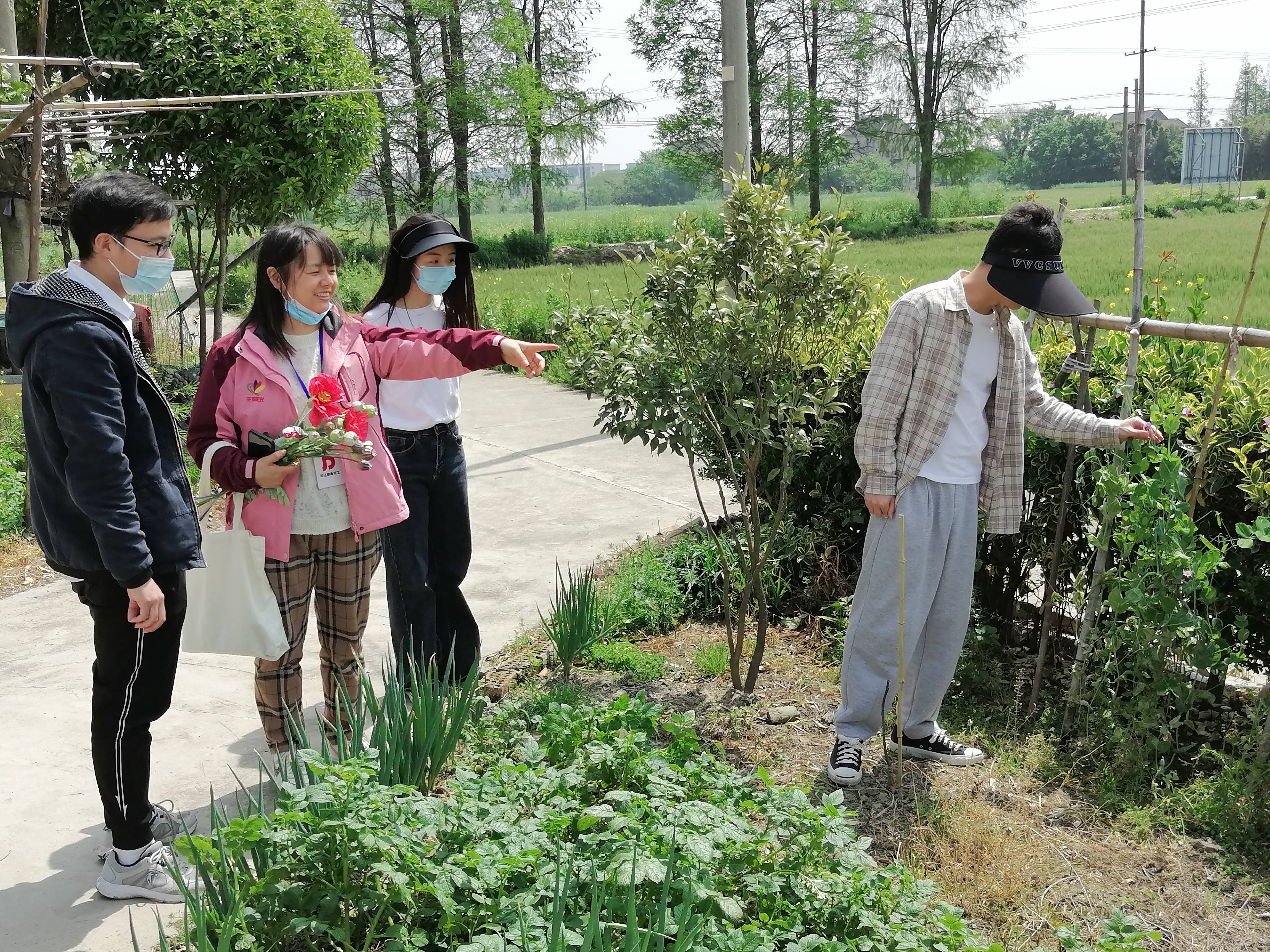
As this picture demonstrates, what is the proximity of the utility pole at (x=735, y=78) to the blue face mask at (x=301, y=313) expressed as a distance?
3.91 m

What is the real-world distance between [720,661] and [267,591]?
5.80ft

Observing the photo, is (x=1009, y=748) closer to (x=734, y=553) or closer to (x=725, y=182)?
(x=734, y=553)

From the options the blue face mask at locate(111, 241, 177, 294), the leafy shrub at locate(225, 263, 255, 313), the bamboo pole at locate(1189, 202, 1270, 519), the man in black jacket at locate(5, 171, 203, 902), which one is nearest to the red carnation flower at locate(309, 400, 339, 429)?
the man in black jacket at locate(5, 171, 203, 902)

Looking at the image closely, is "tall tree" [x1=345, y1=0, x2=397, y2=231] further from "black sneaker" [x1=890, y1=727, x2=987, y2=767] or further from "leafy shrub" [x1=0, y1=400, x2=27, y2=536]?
"black sneaker" [x1=890, y1=727, x2=987, y2=767]

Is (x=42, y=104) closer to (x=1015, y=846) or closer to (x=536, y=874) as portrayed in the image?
(x=536, y=874)

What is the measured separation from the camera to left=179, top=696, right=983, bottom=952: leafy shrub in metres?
2.05

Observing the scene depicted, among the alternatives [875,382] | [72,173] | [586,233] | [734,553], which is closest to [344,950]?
[875,382]

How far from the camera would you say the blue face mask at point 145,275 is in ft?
8.54

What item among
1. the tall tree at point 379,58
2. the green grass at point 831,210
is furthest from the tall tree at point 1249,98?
the tall tree at point 379,58

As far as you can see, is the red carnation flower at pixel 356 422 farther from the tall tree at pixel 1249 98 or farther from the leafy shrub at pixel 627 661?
the tall tree at pixel 1249 98

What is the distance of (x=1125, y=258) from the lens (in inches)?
757

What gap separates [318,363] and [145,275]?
1.90ft

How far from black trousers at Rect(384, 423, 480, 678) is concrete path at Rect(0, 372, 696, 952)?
604mm

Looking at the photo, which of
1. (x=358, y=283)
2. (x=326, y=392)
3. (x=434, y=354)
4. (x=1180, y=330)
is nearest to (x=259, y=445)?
(x=326, y=392)
